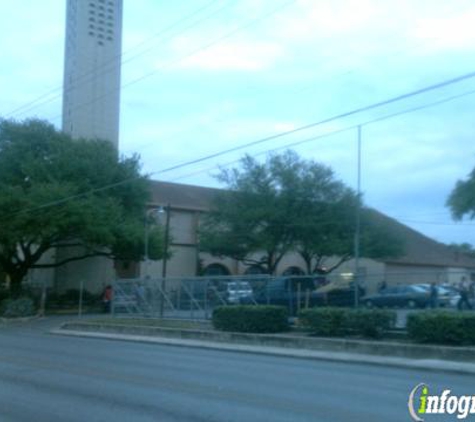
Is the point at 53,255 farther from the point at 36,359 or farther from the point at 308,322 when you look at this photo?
the point at 36,359

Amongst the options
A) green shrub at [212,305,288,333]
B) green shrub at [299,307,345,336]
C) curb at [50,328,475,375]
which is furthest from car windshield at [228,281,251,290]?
green shrub at [299,307,345,336]

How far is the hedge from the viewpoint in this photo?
25453mm

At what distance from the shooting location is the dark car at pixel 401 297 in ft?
91.1

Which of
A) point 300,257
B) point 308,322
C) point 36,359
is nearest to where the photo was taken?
point 36,359

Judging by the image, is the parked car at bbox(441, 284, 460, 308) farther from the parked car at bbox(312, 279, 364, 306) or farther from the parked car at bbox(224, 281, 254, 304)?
the parked car at bbox(224, 281, 254, 304)

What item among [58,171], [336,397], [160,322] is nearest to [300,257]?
[58,171]

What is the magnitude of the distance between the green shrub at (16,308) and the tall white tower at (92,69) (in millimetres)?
12747

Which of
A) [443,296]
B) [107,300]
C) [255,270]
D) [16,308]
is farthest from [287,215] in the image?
[443,296]

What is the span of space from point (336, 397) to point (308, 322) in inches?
563

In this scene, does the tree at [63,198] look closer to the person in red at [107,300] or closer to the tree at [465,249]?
the person in red at [107,300]

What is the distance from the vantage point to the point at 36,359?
793 inches

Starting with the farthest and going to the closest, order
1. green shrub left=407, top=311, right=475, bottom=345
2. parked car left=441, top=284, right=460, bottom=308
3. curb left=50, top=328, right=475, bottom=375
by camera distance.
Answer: parked car left=441, top=284, right=460, bottom=308, green shrub left=407, top=311, right=475, bottom=345, curb left=50, top=328, right=475, bottom=375
